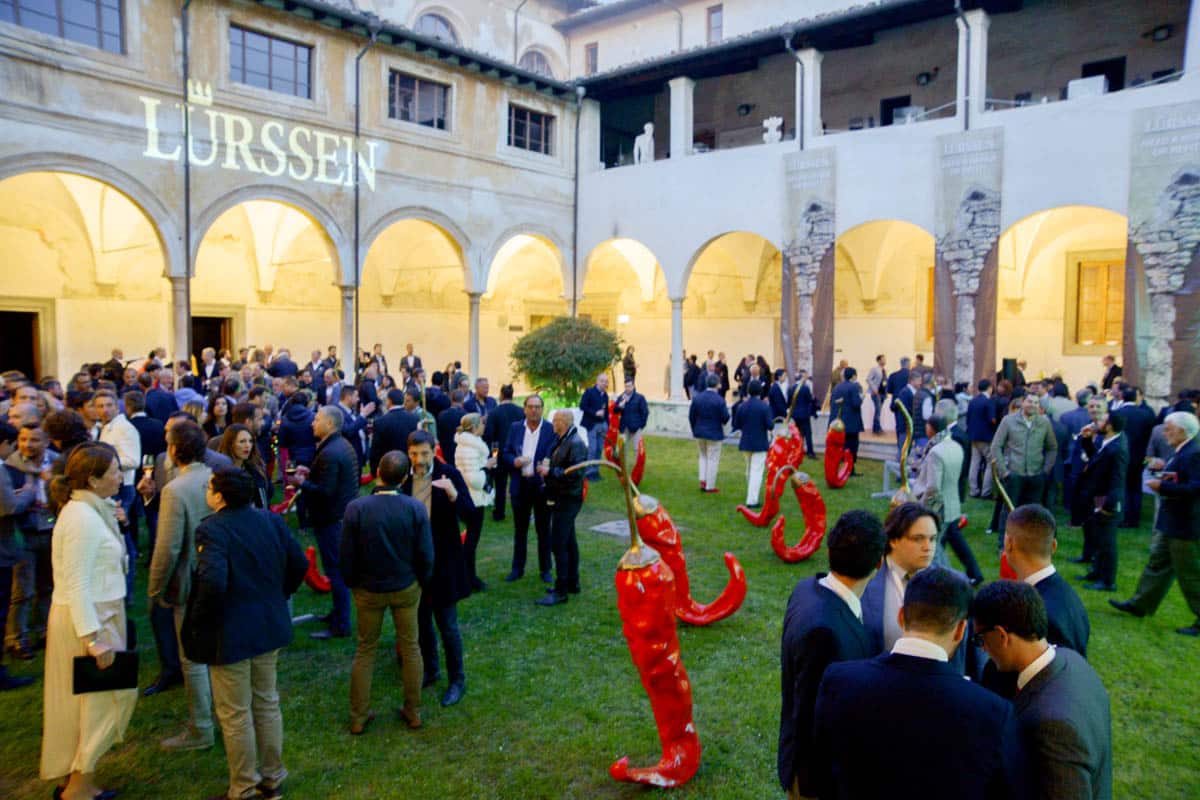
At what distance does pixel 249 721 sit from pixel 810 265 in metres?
14.5

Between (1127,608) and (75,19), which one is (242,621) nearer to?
(1127,608)

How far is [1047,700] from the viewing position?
85.0 inches

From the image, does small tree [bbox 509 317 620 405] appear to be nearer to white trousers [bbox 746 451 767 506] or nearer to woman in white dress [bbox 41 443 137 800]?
white trousers [bbox 746 451 767 506]

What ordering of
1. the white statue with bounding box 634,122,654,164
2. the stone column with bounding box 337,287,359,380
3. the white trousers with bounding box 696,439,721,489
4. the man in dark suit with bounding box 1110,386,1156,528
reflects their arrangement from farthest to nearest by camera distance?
1. the white statue with bounding box 634,122,654,164
2. the stone column with bounding box 337,287,359,380
3. the white trousers with bounding box 696,439,721,489
4. the man in dark suit with bounding box 1110,386,1156,528

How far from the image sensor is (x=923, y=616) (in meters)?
2.14

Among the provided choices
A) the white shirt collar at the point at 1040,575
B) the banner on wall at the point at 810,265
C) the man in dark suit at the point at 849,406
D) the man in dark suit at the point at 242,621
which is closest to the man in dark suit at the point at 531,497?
the man in dark suit at the point at 242,621

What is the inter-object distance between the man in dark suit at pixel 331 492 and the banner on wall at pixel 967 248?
11983mm

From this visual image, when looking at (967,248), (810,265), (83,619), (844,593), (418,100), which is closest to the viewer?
(844,593)

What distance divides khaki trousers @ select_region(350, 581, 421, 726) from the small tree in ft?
32.2

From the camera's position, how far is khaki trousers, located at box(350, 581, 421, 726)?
4223mm

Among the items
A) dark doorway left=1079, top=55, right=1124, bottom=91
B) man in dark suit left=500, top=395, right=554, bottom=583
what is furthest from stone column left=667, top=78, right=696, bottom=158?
man in dark suit left=500, top=395, right=554, bottom=583

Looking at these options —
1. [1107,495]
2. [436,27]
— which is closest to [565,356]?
[1107,495]

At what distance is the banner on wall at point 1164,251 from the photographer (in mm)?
12148

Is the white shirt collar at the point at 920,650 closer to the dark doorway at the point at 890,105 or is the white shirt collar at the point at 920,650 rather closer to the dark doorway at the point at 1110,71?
the dark doorway at the point at 1110,71
